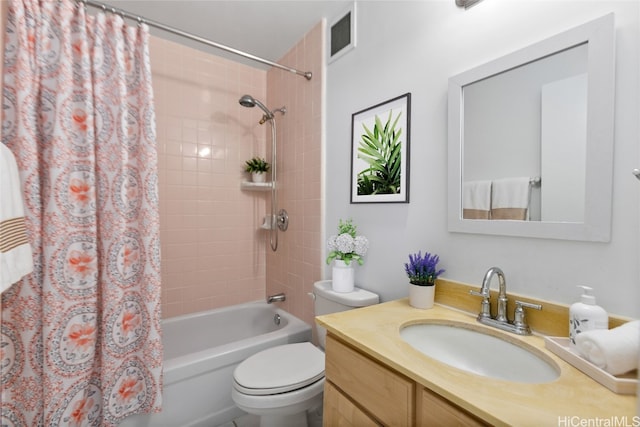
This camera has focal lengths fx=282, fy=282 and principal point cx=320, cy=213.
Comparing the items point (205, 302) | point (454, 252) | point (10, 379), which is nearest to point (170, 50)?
point (205, 302)

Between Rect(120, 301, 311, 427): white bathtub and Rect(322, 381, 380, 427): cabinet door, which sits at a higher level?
Rect(322, 381, 380, 427): cabinet door

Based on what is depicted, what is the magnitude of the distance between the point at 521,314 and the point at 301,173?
1440mm

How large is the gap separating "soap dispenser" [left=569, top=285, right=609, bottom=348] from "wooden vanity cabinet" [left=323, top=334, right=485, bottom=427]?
398 millimetres

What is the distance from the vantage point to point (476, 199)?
1021 millimetres

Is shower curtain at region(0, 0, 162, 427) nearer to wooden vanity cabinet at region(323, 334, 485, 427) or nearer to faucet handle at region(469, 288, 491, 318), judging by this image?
wooden vanity cabinet at region(323, 334, 485, 427)

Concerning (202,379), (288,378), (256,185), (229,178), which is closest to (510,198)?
(288,378)

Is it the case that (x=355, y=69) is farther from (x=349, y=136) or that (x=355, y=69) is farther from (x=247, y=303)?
(x=247, y=303)

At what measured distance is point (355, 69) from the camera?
5.06 ft

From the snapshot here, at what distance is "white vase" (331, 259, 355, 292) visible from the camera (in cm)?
141

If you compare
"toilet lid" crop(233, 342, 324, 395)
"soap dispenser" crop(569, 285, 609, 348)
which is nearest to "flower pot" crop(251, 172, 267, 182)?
"toilet lid" crop(233, 342, 324, 395)

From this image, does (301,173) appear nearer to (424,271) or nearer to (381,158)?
(381,158)

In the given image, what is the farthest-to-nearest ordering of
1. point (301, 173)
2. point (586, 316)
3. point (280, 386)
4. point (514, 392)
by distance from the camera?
point (301, 173)
point (280, 386)
point (586, 316)
point (514, 392)

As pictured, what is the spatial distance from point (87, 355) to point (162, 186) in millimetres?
1162

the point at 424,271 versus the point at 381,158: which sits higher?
the point at 381,158
